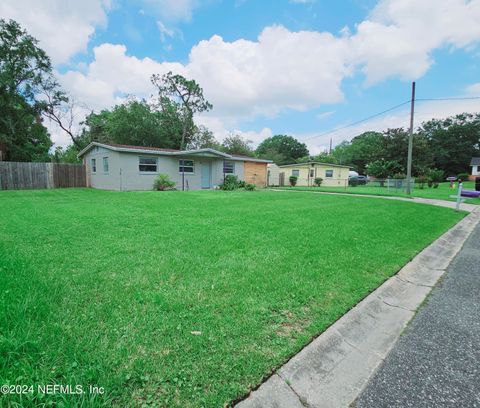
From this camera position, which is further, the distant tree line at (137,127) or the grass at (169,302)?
the distant tree line at (137,127)

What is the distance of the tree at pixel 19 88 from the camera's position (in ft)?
63.1

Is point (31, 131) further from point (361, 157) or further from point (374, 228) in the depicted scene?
point (361, 157)

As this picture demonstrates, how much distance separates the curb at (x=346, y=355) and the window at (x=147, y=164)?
50.1 ft

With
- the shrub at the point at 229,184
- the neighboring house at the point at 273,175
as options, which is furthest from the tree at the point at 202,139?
the shrub at the point at 229,184

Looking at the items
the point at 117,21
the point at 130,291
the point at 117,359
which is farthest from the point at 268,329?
the point at 117,21

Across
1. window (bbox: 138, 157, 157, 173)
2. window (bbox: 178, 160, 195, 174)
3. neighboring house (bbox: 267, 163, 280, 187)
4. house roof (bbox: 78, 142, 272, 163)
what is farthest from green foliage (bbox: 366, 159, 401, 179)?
window (bbox: 138, 157, 157, 173)

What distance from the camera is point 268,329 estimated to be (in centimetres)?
195

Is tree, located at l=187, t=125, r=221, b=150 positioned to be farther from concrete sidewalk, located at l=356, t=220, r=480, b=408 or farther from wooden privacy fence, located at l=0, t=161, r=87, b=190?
concrete sidewalk, located at l=356, t=220, r=480, b=408

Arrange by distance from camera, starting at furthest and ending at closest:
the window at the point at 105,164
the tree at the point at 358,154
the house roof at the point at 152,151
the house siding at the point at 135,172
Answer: the tree at the point at 358,154 < the window at the point at 105,164 < the house siding at the point at 135,172 < the house roof at the point at 152,151

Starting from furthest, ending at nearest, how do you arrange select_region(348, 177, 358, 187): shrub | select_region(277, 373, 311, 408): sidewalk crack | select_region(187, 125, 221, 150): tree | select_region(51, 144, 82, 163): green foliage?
select_region(187, 125, 221, 150): tree, select_region(348, 177, 358, 187): shrub, select_region(51, 144, 82, 163): green foliage, select_region(277, 373, 311, 408): sidewalk crack

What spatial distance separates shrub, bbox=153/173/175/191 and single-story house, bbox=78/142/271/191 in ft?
1.56

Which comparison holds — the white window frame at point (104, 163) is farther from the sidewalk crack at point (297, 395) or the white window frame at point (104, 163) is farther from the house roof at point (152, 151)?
the sidewalk crack at point (297, 395)

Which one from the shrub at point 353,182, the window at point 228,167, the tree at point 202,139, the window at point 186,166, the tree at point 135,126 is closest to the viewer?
the window at point 186,166

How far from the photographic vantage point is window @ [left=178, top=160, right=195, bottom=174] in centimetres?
1708
